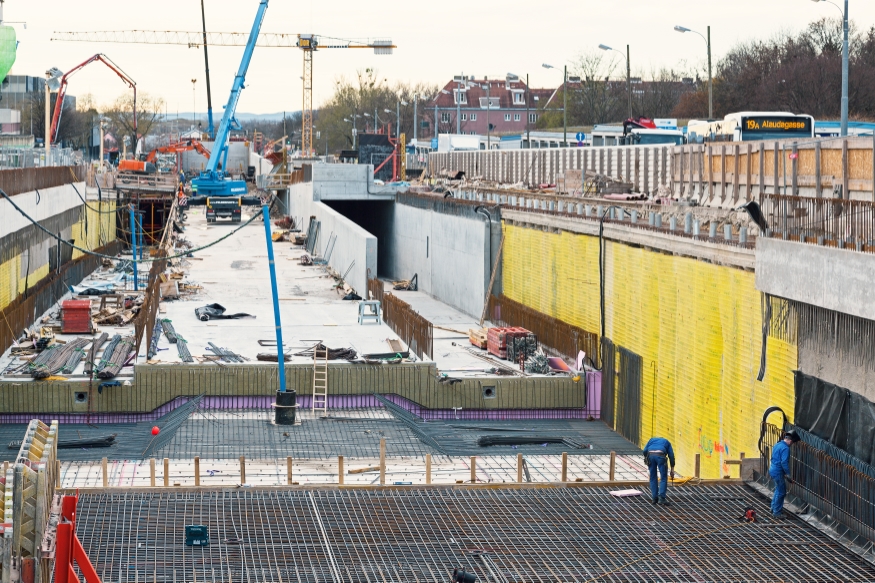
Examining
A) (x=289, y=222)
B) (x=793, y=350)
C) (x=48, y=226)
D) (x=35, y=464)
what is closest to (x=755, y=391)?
(x=793, y=350)

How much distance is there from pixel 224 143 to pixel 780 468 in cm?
7655

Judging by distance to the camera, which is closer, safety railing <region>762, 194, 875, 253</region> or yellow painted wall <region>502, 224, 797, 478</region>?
safety railing <region>762, 194, 875, 253</region>

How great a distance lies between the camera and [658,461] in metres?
18.7

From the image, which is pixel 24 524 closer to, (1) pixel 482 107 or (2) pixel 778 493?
(2) pixel 778 493

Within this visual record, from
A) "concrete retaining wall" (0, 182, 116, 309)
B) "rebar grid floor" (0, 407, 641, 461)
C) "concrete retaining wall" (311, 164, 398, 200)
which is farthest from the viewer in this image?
"concrete retaining wall" (311, 164, 398, 200)

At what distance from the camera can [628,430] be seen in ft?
94.9

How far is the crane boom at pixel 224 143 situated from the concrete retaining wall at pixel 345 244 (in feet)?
40.1

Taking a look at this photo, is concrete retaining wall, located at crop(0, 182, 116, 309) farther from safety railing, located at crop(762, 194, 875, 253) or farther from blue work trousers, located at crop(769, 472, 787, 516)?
blue work trousers, located at crop(769, 472, 787, 516)

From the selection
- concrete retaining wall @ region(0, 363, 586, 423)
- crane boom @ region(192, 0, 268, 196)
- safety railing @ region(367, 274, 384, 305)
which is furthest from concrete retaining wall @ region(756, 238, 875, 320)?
crane boom @ region(192, 0, 268, 196)

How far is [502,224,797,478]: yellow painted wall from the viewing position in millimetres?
22219

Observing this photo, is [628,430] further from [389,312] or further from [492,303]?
[492,303]

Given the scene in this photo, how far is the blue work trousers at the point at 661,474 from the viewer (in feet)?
61.5

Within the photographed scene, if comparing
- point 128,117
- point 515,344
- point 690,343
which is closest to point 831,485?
point 690,343

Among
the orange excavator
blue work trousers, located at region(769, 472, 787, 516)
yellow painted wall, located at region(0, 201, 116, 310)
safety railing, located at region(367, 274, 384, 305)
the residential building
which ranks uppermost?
the residential building
